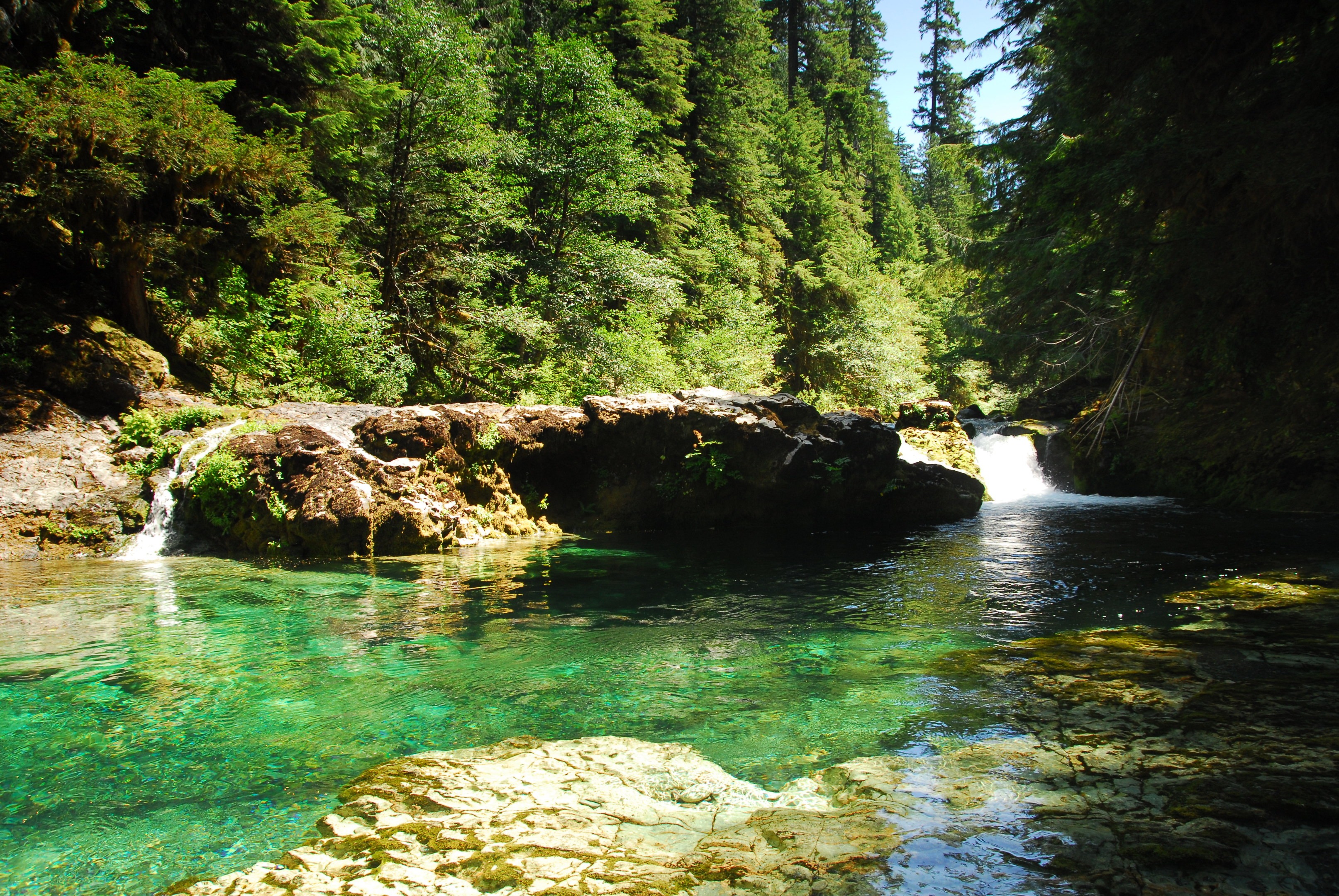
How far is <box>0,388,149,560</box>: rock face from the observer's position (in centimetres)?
852

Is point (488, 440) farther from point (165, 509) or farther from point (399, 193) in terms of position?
point (399, 193)

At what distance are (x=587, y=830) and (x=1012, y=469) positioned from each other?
16468 millimetres

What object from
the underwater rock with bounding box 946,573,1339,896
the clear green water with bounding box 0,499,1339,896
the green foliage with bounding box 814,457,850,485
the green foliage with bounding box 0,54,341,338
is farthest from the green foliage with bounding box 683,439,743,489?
the green foliage with bounding box 0,54,341,338

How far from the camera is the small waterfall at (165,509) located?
8648 mm

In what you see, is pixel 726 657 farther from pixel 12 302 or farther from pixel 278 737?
pixel 12 302

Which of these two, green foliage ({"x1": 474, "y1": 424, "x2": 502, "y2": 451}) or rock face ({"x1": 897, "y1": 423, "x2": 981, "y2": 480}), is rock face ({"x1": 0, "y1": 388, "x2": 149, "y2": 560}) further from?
rock face ({"x1": 897, "y1": 423, "x2": 981, "y2": 480})

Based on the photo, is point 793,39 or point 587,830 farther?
point 793,39

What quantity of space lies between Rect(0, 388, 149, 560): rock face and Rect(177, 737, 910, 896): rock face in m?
7.97

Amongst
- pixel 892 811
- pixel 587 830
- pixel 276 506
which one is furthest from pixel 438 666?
pixel 276 506

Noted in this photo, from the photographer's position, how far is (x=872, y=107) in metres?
41.5

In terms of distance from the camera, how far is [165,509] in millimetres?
8914

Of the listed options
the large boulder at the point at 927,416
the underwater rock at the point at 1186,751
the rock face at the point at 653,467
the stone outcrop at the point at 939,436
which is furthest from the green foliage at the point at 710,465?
the large boulder at the point at 927,416

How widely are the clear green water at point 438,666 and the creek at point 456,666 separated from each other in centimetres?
2

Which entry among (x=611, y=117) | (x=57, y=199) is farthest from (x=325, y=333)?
(x=611, y=117)
